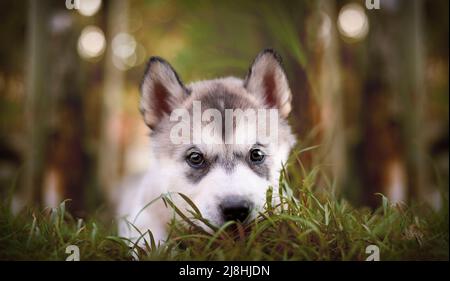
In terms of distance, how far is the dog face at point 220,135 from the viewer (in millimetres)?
2969

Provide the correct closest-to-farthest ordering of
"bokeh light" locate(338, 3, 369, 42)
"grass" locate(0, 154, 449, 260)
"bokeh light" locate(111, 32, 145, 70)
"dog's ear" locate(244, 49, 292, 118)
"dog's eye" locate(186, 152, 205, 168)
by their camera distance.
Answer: "grass" locate(0, 154, 449, 260), "dog's eye" locate(186, 152, 205, 168), "dog's ear" locate(244, 49, 292, 118), "bokeh light" locate(338, 3, 369, 42), "bokeh light" locate(111, 32, 145, 70)

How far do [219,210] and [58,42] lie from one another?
4.95m

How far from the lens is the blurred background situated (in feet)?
17.1

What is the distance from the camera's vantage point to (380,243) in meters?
2.76

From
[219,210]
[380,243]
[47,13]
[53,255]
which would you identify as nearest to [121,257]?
[53,255]

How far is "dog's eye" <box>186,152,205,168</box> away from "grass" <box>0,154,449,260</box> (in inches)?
12.9

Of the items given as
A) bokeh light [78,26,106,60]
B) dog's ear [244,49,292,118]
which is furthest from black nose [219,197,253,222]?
bokeh light [78,26,106,60]

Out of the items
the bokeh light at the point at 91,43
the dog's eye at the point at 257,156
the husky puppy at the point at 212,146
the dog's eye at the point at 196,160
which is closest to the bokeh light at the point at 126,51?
the bokeh light at the point at 91,43

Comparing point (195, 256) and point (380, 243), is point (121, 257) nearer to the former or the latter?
point (195, 256)

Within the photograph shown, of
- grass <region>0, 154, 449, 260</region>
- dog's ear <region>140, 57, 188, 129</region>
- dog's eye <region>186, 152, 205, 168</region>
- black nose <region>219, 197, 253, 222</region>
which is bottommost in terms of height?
grass <region>0, 154, 449, 260</region>

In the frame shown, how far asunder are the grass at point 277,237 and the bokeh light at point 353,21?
11.9 ft

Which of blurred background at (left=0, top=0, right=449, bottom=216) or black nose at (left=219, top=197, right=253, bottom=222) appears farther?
blurred background at (left=0, top=0, right=449, bottom=216)

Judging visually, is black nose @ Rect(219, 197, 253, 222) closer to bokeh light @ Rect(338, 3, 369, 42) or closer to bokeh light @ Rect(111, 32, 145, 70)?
bokeh light @ Rect(338, 3, 369, 42)

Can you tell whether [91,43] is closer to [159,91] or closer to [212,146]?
[159,91]
